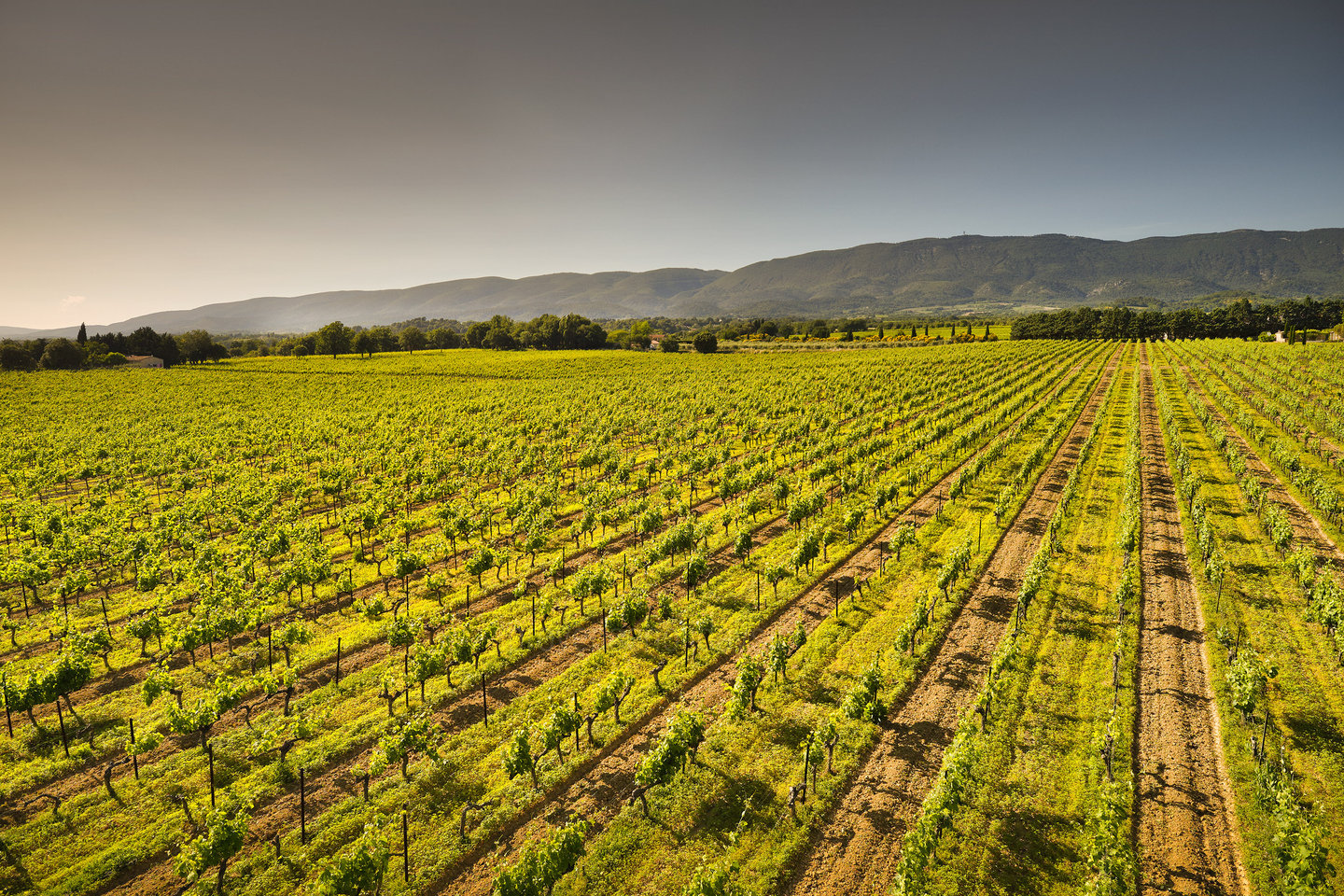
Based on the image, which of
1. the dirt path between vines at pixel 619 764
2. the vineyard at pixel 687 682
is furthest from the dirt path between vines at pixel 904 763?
the dirt path between vines at pixel 619 764

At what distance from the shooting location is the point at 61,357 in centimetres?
11300

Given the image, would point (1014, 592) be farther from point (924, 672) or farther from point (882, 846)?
point (882, 846)

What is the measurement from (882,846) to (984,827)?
209cm

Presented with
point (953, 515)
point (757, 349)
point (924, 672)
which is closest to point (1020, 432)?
point (953, 515)

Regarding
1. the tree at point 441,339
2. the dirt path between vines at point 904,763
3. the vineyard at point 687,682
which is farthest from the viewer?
the tree at point 441,339

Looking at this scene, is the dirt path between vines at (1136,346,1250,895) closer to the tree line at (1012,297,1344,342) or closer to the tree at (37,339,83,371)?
the tree line at (1012,297,1344,342)

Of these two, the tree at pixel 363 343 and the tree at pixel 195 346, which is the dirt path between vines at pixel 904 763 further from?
the tree at pixel 195 346

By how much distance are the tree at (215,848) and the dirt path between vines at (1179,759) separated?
1563 cm

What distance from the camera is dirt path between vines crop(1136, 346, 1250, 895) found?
9430mm

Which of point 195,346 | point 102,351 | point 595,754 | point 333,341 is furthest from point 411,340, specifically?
point 595,754

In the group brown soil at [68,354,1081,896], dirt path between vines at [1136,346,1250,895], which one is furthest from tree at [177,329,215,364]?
dirt path between vines at [1136,346,1250,895]

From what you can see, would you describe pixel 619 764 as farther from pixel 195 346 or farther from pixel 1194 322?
pixel 1194 322

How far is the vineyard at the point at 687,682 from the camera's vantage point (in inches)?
384

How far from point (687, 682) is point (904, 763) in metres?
5.55
